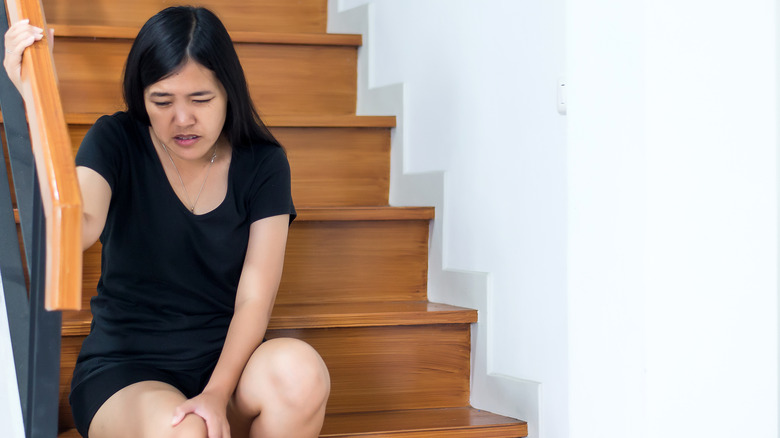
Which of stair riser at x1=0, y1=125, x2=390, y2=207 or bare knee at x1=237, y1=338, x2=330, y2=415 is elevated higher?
stair riser at x1=0, y1=125, x2=390, y2=207

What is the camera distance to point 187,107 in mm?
1456

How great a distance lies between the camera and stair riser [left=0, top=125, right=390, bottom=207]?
216 centimetres

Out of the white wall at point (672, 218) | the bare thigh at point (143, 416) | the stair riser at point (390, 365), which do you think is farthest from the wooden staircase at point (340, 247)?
the white wall at point (672, 218)

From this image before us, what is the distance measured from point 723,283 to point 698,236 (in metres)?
0.07

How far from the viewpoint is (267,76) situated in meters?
2.35

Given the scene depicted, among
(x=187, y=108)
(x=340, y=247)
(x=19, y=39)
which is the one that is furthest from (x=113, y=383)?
(x=340, y=247)

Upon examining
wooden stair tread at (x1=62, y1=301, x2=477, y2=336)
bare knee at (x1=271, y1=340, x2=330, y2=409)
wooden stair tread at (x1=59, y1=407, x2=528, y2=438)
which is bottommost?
wooden stair tread at (x1=59, y1=407, x2=528, y2=438)

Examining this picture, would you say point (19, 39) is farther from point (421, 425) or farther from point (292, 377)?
point (421, 425)

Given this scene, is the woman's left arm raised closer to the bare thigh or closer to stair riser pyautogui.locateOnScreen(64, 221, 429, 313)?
the bare thigh

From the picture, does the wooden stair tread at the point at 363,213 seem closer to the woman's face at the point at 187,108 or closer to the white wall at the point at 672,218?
the woman's face at the point at 187,108

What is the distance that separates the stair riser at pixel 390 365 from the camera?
1800mm

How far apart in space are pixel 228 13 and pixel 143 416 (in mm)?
1579

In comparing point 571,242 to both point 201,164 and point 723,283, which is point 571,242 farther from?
point 201,164

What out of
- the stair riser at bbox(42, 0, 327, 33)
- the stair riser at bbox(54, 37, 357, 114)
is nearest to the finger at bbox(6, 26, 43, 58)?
the stair riser at bbox(54, 37, 357, 114)
